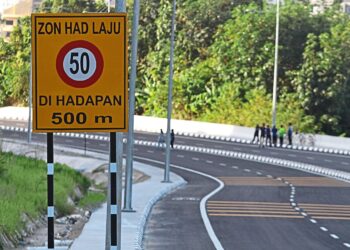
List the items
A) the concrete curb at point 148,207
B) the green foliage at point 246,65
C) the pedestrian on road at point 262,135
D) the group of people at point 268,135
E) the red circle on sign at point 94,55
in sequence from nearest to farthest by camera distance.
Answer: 1. the red circle on sign at point 94,55
2. the concrete curb at point 148,207
3. the pedestrian on road at point 262,135
4. the group of people at point 268,135
5. the green foliage at point 246,65

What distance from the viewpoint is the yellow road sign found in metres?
14.7

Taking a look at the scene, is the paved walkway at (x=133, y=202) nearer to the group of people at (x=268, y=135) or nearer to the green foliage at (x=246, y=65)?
the group of people at (x=268, y=135)

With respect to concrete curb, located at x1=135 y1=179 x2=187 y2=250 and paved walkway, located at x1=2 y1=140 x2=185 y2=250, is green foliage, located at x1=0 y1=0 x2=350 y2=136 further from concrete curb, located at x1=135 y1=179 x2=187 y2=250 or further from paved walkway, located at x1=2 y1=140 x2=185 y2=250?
concrete curb, located at x1=135 y1=179 x2=187 y2=250

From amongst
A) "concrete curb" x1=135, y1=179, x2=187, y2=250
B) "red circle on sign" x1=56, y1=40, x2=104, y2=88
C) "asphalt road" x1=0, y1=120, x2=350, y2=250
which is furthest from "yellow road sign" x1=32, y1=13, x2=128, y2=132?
"asphalt road" x1=0, y1=120, x2=350, y2=250

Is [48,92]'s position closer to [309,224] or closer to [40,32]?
[40,32]

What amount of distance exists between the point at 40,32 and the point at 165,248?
12874mm

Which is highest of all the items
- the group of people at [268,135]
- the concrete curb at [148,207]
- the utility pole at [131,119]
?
the utility pole at [131,119]

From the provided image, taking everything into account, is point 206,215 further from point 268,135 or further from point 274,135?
point 274,135

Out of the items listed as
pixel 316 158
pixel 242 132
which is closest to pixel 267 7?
pixel 242 132

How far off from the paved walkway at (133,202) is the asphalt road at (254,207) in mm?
455

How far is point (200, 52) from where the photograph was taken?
11456cm

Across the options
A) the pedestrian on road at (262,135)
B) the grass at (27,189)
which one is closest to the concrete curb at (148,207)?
the grass at (27,189)

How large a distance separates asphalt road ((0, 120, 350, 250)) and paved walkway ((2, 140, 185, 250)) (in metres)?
0.46

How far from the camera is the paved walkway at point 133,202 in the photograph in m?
26.0
